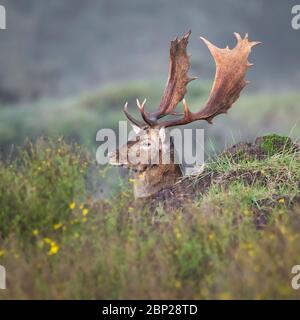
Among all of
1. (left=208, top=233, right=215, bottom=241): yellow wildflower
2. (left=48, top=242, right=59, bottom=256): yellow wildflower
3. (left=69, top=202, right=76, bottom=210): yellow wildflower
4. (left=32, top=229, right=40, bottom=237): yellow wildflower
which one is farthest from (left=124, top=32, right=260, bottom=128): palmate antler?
(left=48, top=242, right=59, bottom=256): yellow wildflower

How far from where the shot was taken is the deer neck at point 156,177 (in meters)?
8.65

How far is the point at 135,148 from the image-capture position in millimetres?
8633

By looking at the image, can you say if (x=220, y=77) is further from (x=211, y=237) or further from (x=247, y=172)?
(x=211, y=237)

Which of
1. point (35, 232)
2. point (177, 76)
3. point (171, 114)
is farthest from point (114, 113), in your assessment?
point (35, 232)

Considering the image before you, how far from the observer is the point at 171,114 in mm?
8852

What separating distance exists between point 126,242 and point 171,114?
2330 millimetres

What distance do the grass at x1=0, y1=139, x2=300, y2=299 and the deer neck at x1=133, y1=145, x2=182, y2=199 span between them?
2.04 feet

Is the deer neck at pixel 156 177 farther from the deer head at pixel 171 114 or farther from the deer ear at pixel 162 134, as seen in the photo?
the deer ear at pixel 162 134

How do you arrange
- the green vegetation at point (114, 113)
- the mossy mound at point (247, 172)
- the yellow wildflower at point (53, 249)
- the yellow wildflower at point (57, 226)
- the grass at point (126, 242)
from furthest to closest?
the green vegetation at point (114, 113)
the mossy mound at point (247, 172)
the yellow wildflower at point (57, 226)
the yellow wildflower at point (53, 249)
the grass at point (126, 242)

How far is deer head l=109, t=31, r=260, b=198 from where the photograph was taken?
864 cm

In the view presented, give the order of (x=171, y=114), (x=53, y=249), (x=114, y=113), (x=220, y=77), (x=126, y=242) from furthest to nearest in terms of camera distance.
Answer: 1. (x=114, y=113)
2. (x=220, y=77)
3. (x=171, y=114)
4. (x=126, y=242)
5. (x=53, y=249)

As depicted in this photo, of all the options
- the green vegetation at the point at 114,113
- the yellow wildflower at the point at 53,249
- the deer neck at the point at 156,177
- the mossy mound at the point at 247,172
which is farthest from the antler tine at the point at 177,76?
the green vegetation at the point at 114,113

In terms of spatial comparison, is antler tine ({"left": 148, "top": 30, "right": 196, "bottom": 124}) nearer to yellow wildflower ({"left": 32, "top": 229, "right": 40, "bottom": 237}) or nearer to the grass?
the grass

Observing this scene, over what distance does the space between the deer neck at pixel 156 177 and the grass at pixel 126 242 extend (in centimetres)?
62
